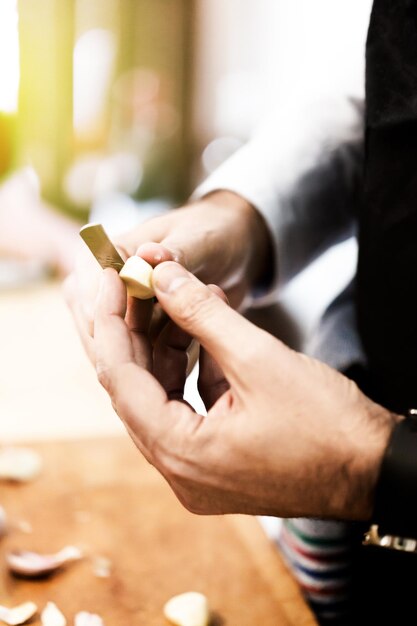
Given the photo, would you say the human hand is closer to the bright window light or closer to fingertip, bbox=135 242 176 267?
fingertip, bbox=135 242 176 267

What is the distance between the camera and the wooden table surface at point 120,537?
1.73 feet

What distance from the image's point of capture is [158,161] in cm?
216

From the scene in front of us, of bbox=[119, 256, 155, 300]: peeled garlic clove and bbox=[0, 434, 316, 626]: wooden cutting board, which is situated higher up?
bbox=[119, 256, 155, 300]: peeled garlic clove

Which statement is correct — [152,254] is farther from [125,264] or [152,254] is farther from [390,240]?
[390,240]

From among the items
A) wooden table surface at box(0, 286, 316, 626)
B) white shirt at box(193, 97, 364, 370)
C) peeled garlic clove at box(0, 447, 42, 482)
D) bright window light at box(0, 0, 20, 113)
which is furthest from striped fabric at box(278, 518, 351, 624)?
bright window light at box(0, 0, 20, 113)

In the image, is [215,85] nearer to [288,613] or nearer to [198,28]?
[198,28]

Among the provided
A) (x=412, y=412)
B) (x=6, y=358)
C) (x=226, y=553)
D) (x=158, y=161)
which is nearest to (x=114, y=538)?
(x=226, y=553)

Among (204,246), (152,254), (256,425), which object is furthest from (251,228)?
(256,425)

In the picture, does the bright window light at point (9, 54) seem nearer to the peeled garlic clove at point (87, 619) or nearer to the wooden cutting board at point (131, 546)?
→ the wooden cutting board at point (131, 546)

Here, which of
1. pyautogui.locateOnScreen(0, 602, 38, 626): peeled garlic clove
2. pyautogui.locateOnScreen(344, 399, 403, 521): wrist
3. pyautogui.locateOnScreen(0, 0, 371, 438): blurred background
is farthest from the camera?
pyautogui.locateOnScreen(0, 0, 371, 438): blurred background

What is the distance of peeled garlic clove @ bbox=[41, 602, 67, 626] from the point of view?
0.49m

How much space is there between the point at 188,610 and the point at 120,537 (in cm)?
12

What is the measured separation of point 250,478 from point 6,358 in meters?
0.69

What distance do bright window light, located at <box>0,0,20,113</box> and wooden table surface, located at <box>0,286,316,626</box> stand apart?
4.24 ft
